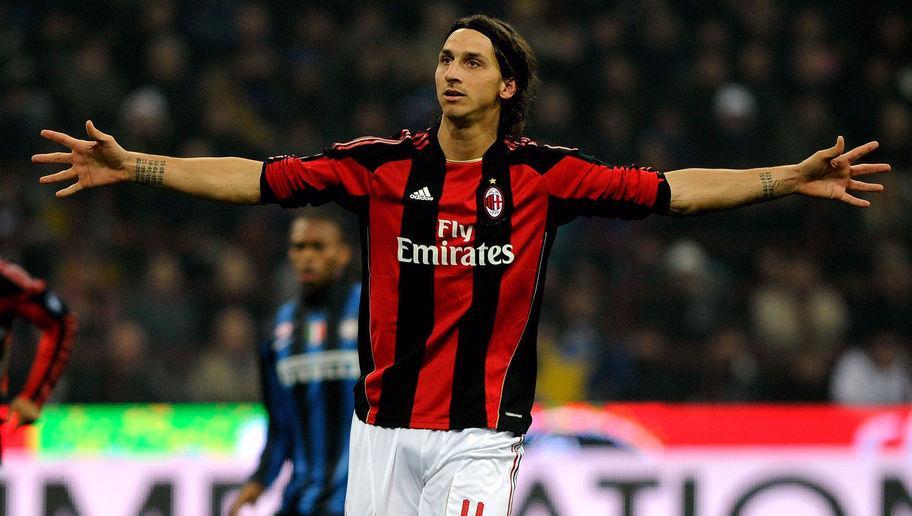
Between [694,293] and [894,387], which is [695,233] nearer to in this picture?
[694,293]

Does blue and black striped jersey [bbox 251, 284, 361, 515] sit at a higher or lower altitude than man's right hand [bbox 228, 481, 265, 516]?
higher

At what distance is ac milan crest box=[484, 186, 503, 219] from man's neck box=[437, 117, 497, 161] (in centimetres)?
12

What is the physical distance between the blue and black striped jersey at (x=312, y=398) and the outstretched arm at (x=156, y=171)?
1448 millimetres

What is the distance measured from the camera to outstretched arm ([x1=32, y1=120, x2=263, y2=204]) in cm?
351

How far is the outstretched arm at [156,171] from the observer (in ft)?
11.5

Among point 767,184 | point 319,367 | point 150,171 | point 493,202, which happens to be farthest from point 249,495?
point 767,184

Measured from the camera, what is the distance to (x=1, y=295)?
501 centimetres

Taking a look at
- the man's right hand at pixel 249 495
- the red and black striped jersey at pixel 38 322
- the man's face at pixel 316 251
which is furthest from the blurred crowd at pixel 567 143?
the man's face at pixel 316 251

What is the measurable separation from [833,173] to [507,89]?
0.96 m

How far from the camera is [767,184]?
12.1 ft

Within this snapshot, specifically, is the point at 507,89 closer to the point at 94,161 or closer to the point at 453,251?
the point at 453,251

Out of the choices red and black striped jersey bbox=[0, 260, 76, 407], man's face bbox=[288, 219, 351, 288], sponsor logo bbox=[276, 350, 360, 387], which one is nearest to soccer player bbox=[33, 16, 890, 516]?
sponsor logo bbox=[276, 350, 360, 387]

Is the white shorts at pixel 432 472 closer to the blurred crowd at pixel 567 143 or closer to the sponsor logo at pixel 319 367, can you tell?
the sponsor logo at pixel 319 367

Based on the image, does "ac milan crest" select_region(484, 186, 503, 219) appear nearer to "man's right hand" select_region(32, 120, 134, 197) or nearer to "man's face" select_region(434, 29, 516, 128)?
"man's face" select_region(434, 29, 516, 128)
